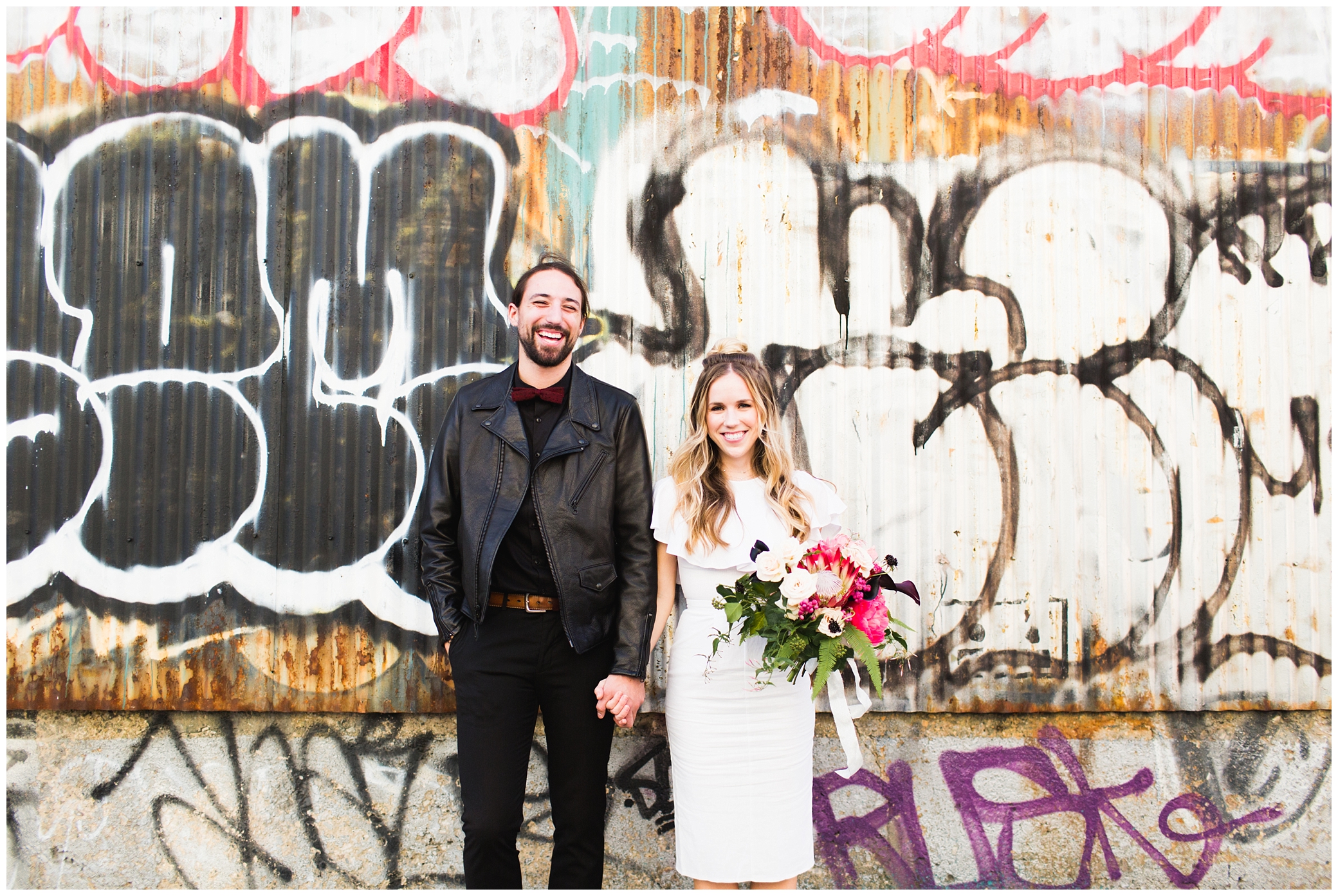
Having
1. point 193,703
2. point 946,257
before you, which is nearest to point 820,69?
point 946,257

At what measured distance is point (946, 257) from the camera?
3.60m

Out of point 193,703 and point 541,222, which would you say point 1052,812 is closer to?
point 541,222

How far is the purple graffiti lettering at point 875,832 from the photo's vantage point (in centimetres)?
350

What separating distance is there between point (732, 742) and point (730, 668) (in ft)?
0.84

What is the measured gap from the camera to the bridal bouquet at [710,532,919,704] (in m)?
2.44

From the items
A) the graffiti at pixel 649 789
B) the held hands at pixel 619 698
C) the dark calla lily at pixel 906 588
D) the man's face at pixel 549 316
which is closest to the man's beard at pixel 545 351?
the man's face at pixel 549 316

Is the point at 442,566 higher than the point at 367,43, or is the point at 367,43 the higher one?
the point at 367,43

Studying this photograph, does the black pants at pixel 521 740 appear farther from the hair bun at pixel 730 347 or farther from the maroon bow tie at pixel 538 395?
the hair bun at pixel 730 347

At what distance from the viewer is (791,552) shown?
2457 millimetres

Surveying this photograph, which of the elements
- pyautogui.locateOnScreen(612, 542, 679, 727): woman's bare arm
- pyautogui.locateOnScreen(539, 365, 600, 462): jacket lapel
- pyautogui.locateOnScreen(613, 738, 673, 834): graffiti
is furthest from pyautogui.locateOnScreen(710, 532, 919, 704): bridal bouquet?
pyautogui.locateOnScreen(613, 738, 673, 834): graffiti

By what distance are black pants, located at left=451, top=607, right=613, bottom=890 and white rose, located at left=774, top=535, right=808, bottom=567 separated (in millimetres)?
842

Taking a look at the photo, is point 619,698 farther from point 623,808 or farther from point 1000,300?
point 1000,300

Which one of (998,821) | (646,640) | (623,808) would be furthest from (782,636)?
(998,821)

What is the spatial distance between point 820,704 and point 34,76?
482cm
